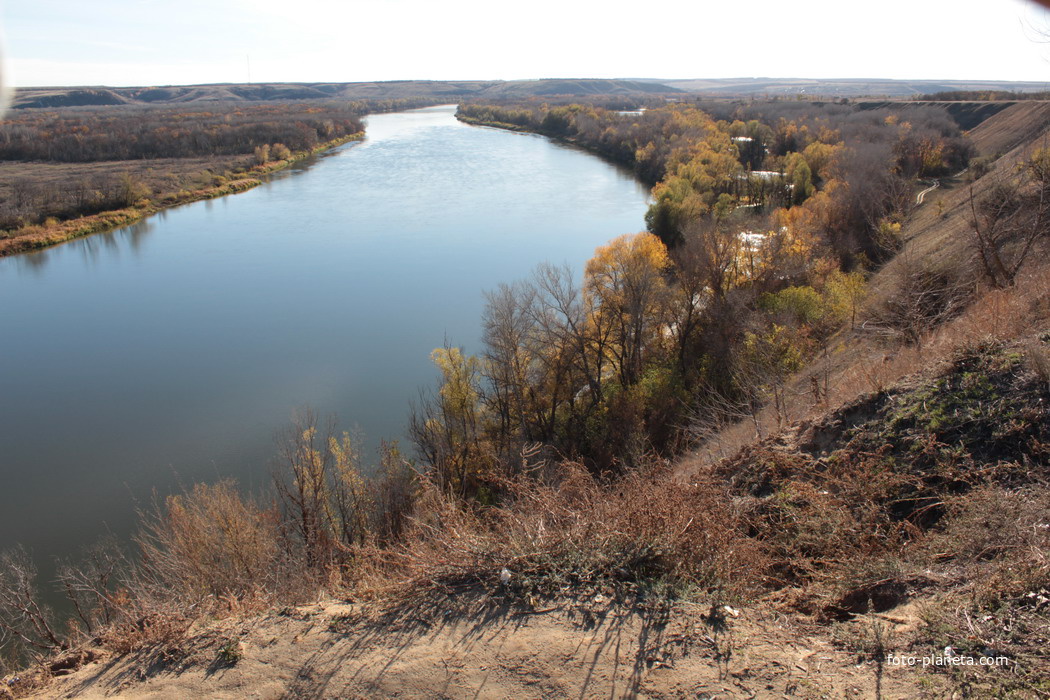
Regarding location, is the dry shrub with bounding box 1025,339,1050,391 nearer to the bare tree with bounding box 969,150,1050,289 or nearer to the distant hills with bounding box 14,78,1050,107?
the bare tree with bounding box 969,150,1050,289

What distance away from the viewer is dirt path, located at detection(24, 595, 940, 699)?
2.84 m

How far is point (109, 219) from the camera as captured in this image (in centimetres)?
Answer: 2762

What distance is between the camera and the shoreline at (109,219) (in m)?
24.0

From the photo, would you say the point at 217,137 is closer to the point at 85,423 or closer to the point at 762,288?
the point at 85,423

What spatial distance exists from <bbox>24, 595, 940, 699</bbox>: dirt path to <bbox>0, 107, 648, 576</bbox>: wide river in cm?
738

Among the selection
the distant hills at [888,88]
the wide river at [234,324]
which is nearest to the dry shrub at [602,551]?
the wide river at [234,324]

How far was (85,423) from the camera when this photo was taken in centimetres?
1248

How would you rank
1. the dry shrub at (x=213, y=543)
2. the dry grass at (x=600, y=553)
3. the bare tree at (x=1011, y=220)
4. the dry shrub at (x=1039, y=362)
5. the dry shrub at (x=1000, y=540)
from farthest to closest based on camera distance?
1. the bare tree at (x=1011, y=220)
2. the dry shrub at (x=213, y=543)
3. the dry shrub at (x=1039, y=362)
4. the dry grass at (x=600, y=553)
5. the dry shrub at (x=1000, y=540)

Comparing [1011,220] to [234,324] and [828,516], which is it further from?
[234,324]

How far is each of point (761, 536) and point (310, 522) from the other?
6.77m

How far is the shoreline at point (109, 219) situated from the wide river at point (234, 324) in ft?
2.68

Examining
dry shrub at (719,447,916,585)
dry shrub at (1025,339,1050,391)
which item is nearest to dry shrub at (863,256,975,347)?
dry shrub at (1025,339,1050,391)

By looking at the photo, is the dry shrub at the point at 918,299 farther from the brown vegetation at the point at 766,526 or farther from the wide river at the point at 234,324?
the wide river at the point at 234,324

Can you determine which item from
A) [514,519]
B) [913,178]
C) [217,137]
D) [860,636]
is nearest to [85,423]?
[514,519]
